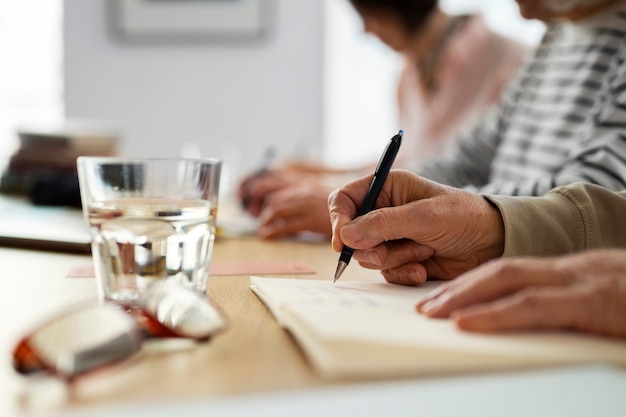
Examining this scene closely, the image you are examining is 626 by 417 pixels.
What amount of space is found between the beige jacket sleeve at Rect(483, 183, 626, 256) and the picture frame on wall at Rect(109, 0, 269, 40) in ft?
9.17

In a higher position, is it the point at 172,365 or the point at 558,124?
the point at 558,124

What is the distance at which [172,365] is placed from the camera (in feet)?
1.36

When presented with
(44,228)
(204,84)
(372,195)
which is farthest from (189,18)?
(372,195)

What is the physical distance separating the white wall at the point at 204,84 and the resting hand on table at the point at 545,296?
2848 mm

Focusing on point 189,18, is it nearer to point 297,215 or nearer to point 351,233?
point 297,215

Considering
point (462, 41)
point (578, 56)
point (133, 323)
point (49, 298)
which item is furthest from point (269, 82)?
point (133, 323)

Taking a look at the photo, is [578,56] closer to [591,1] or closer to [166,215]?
[591,1]

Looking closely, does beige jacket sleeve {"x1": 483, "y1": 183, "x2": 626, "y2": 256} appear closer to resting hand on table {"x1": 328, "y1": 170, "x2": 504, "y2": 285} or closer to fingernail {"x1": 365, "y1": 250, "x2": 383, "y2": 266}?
resting hand on table {"x1": 328, "y1": 170, "x2": 504, "y2": 285}

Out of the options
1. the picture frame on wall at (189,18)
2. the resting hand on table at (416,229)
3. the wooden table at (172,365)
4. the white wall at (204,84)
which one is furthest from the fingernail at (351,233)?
the picture frame on wall at (189,18)

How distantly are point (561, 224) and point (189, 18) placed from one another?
2.88 m

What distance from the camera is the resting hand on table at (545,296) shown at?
0.45m

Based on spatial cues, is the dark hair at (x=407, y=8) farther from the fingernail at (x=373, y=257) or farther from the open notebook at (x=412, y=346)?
the open notebook at (x=412, y=346)

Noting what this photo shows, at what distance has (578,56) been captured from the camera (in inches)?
45.8

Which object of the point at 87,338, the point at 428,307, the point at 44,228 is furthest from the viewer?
the point at 44,228
